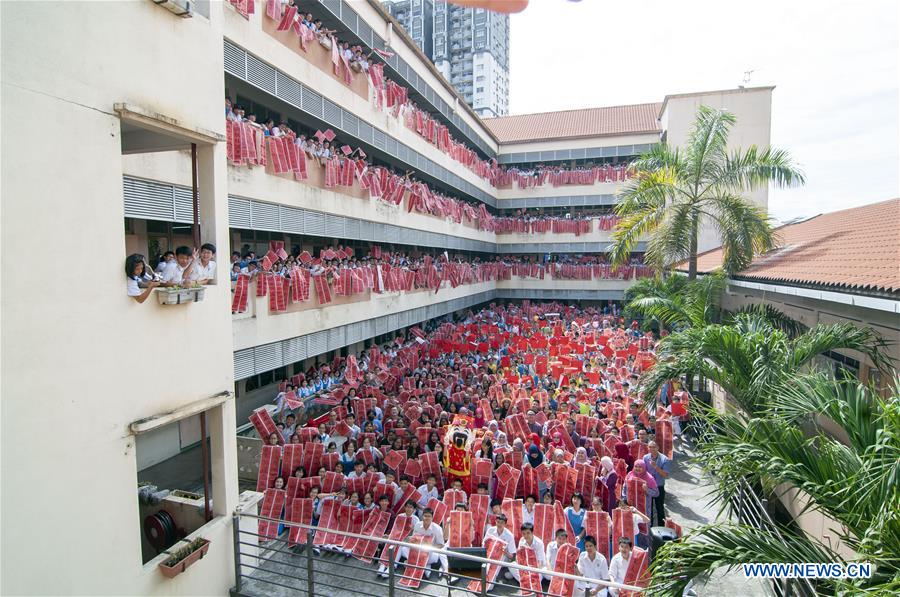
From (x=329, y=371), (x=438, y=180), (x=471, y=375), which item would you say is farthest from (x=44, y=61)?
(x=438, y=180)

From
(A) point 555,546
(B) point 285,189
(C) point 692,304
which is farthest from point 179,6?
(C) point 692,304

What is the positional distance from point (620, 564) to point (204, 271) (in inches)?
218

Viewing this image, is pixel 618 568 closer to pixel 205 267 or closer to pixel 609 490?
pixel 609 490

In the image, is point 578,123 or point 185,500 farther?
point 578,123

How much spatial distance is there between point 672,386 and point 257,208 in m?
9.51

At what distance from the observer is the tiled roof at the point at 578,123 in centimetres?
3066

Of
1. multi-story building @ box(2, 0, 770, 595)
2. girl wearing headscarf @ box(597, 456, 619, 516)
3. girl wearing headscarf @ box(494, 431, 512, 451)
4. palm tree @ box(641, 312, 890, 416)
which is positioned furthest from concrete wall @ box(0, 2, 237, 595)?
palm tree @ box(641, 312, 890, 416)

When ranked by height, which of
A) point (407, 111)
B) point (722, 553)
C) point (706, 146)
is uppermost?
point (407, 111)

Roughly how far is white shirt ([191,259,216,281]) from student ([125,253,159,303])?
65cm

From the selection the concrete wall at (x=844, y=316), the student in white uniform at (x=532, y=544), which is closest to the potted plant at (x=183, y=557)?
the student in white uniform at (x=532, y=544)

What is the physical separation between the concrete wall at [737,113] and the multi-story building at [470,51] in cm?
4567

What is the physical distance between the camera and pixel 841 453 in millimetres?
3576

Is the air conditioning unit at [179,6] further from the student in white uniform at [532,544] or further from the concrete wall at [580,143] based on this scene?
the concrete wall at [580,143]

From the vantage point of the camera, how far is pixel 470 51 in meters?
71.2
